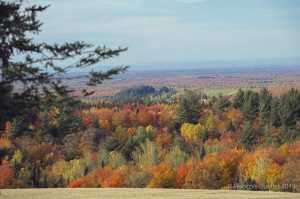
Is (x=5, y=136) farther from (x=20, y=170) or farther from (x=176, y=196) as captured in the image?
(x=176, y=196)

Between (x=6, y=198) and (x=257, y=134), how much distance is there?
84311 mm

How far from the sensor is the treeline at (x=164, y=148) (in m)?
56.8

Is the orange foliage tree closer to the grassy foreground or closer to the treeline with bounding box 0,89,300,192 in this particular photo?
the treeline with bounding box 0,89,300,192

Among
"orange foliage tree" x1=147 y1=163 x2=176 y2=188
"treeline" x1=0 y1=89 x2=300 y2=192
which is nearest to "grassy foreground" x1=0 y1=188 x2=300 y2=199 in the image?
"treeline" x1=0 y1=89 x2=300 y2=192

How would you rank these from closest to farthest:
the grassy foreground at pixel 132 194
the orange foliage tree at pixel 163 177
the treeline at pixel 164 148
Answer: the grassy foreground at pixel 132 194 → the orange foliage tree at pixel 163 177 → the treeline at pixel 164 148

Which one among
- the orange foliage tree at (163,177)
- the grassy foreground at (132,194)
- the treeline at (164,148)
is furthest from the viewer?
the treeline at (164,148)

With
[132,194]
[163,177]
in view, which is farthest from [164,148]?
[132,194]

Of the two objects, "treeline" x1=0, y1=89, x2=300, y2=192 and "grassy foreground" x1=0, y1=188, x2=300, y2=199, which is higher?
"grassy foreground" x1=0, y1=188, x2=300, y2=199

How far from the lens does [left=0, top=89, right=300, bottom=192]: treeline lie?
56.8 metres

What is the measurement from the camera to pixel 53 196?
120 ft

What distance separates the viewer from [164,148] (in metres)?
95.2

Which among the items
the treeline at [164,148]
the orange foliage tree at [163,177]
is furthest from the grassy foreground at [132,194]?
the orange foliage tree at [163,177]


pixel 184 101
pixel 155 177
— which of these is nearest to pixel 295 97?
pixel 184 101

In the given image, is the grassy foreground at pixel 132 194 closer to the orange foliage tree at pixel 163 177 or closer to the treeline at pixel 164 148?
the treeline at pixel 164 148
